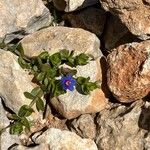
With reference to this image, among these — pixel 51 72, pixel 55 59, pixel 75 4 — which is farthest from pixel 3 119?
pixel 75 4

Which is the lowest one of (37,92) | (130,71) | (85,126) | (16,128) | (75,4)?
(85,126)

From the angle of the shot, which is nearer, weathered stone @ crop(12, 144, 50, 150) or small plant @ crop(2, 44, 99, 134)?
weathered stone @ crop(12, 144, 50, 150)

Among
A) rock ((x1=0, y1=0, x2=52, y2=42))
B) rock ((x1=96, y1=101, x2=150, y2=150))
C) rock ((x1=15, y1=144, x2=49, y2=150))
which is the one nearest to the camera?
rock ((x1=96, y1=101, x2=150, y2=150))

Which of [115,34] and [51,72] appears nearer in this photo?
[51,72]

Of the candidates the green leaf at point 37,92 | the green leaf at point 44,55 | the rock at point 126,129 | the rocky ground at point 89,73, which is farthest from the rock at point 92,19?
the rock at point 126,129

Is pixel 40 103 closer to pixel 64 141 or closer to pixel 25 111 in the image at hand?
pixel 25 111

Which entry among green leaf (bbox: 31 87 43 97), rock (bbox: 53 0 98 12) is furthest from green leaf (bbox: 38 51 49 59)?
rock (bbox: 53 0 98 12)

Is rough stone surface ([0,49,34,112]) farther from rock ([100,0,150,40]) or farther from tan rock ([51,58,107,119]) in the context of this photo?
rock ([100,0,150,40])

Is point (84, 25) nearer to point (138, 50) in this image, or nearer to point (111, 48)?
point (111, 48)
